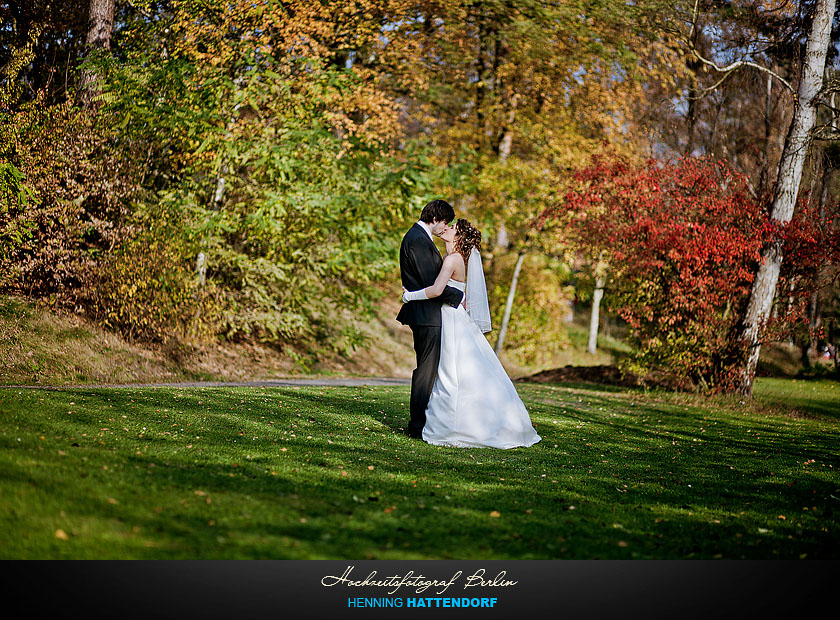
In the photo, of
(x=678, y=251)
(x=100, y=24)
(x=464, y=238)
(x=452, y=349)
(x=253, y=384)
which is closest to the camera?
(x=452, y=349)

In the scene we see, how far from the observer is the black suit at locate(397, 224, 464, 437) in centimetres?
777

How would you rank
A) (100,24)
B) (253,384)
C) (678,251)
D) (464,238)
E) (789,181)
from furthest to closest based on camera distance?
(100,24) < (789,181) < (678,251) < (253,384) < (464,238)

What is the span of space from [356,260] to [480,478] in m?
10.1

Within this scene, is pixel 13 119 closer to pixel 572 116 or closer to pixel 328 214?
pixel 328 214

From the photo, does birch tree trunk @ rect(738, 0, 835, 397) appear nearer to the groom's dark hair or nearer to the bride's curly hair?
the bride's curly hair

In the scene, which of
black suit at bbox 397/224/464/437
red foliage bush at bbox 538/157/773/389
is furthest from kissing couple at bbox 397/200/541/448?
red foliage bush at bbox 538/157/773/389

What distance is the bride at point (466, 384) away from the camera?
7.62m

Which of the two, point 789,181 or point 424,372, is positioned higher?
point 789,181

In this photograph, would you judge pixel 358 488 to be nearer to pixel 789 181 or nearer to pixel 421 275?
pixel 421 275

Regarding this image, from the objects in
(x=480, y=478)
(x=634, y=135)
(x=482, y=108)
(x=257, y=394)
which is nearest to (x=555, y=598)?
(x=480, y=478)

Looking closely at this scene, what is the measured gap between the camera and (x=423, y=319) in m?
7.88

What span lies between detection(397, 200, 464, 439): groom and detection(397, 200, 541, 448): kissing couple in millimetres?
11

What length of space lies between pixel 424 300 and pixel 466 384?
101cm

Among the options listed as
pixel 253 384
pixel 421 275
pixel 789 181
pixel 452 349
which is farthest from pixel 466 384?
pixel 789 181
